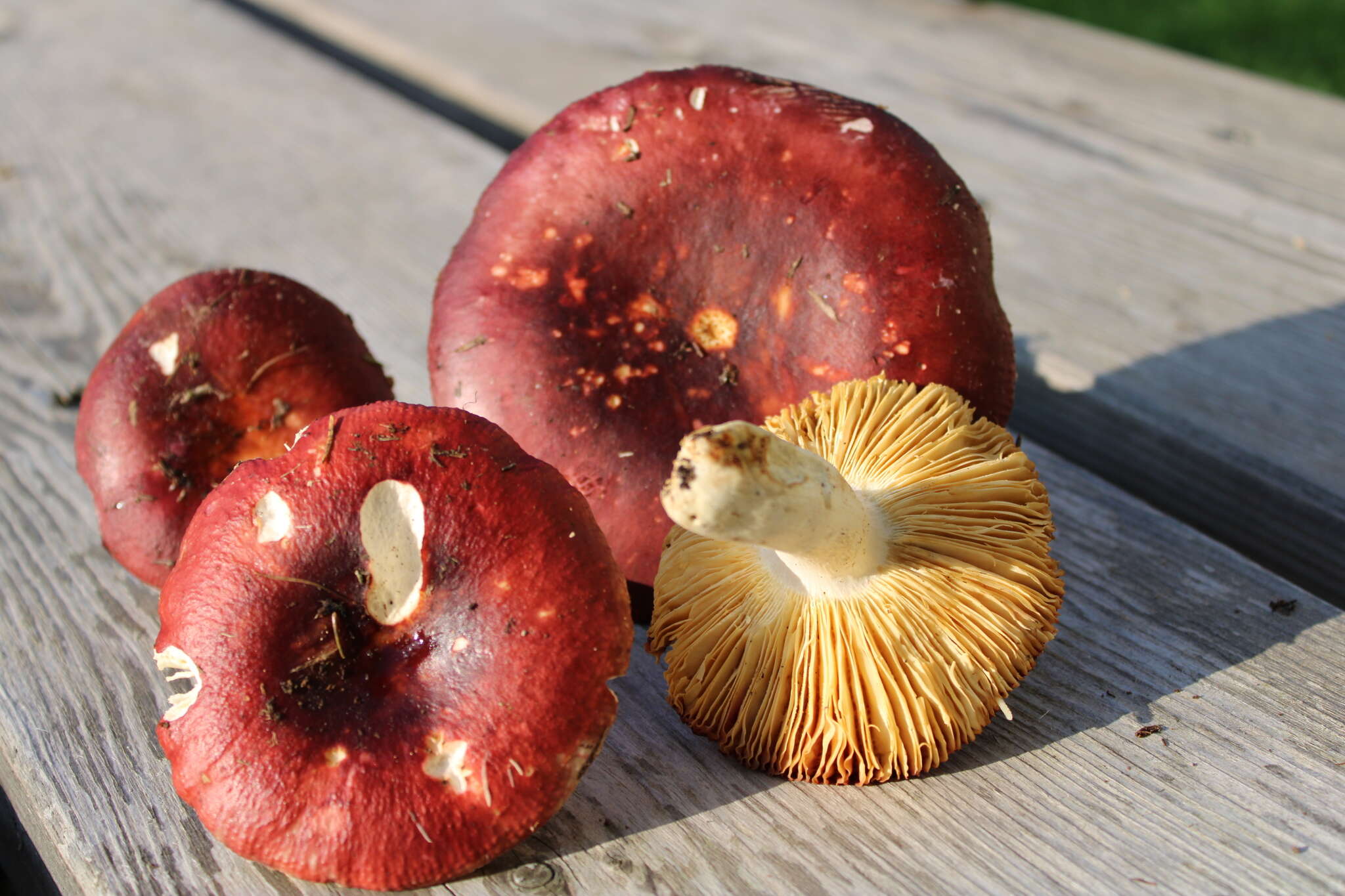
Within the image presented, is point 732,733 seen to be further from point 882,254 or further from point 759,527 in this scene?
point 882,254

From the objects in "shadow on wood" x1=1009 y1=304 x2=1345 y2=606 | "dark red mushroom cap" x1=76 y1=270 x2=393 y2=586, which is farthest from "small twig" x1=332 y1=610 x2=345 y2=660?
"shadow on wood" x1=1009 y1=304 x2=1345 y2=606

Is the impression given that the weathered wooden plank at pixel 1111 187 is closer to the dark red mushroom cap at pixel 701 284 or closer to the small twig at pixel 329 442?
the dark red mushroom cap at pixel 701 284

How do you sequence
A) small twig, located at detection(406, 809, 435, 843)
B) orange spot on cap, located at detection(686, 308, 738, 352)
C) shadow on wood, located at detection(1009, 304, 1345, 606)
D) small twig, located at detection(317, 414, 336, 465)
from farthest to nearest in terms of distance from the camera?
shadow on wood, located at detection(1009, 304, 1345, 606), orange spot on cap, located at detection(686, 308, 738, 352), small twig, located at detection(317, 414, 336, 465), small twig, located at detection(406, 809, 435, 843)

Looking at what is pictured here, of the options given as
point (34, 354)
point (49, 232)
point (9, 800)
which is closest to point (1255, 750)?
point (9, 800)

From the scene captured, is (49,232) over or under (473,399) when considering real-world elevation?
under

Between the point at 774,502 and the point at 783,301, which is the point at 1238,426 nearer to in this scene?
the point at 783,301

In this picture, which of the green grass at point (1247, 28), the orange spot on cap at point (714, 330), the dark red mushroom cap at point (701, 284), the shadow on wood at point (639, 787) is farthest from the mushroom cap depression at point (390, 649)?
the green grass at point (1247, 28)

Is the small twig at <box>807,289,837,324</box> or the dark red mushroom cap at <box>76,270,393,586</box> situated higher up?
the small twig at <box>807,289,837,324</box>

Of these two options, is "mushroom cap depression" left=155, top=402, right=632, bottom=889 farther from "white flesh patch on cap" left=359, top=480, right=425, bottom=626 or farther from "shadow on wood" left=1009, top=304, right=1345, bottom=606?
"shadow on wood" left=1009, top=304, right=1345, bottom=606
